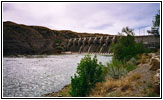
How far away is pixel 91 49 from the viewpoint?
242 feet

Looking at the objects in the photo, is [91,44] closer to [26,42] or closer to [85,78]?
[26,42]

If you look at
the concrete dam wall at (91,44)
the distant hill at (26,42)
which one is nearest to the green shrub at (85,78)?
the concrete dam wall at (91,44)

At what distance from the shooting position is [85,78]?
30.4ft

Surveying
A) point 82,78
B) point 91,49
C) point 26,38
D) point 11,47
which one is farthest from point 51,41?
point 82,78

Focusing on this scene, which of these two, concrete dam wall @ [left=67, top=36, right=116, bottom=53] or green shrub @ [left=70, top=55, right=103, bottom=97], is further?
concrete dam wall @ [left=67, top=36, right=116, bottom=53]

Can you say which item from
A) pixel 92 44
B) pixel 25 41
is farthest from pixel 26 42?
pixel 92 44

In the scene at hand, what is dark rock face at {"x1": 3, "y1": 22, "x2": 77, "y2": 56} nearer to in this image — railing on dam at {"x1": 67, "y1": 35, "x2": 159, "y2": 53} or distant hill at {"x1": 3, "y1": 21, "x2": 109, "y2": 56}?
distant hill at {"x1": 3, "y1": 21, "x2": 109, "y2": 56}

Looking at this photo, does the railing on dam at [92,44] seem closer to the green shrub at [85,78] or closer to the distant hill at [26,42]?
the distant hill at [26,42]

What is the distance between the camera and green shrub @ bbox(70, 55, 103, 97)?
8.95 metres

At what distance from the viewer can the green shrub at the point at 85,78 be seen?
895 cm

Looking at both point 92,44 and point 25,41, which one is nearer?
point 92,44

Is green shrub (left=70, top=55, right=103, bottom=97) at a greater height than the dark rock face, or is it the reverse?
the dark rock face

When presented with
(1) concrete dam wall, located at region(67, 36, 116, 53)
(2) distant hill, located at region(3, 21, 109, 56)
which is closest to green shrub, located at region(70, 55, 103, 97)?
(1) concrete dam wall, located at region(67, 36, 116, 53)

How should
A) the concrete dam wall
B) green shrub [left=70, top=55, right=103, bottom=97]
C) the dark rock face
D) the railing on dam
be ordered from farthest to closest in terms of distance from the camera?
the dark rock face
the concrete dam wall
the railing on dam
green shrub [left=70, top=55, right=103, bottom=97]
